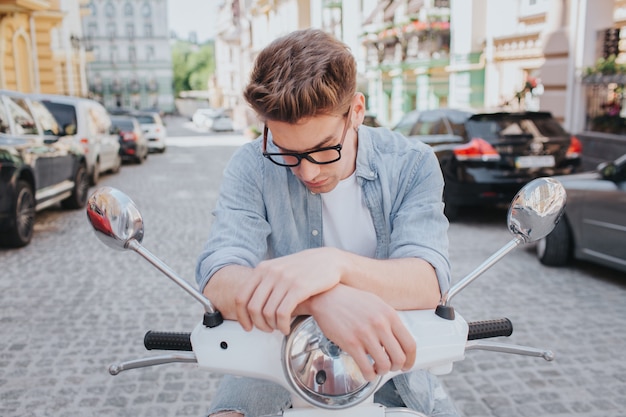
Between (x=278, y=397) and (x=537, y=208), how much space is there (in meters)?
0.84

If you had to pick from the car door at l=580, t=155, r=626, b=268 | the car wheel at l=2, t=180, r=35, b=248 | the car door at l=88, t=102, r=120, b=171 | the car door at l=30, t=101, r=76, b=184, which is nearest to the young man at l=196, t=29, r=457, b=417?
the car door at l=580, t=155, r=626, b=268

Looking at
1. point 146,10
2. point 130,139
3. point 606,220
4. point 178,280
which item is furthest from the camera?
point 146,10

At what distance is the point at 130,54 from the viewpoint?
94.4 metres

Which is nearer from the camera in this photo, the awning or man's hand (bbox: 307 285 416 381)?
man's hand (bbox: 307 285 416 381)

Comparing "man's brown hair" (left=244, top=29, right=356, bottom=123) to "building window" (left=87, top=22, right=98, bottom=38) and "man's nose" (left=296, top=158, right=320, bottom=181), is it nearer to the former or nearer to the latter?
"man's nose" (left=296, top=158, right=320, bottom=181)

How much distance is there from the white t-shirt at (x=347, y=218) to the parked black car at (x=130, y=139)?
19.1 metres

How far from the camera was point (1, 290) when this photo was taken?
6.27 metres

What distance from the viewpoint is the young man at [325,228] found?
53.4 inches

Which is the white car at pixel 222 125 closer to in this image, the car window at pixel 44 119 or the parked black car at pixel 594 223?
the car window at pixel 44 119

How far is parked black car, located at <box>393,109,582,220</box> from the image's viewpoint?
877 centimetres

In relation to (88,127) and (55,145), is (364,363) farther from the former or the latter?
(88,127)

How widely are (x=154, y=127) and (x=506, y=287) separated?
849 inches

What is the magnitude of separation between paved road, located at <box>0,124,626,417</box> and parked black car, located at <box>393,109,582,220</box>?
1.91ft

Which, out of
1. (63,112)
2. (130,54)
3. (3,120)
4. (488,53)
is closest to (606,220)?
(3,120)
